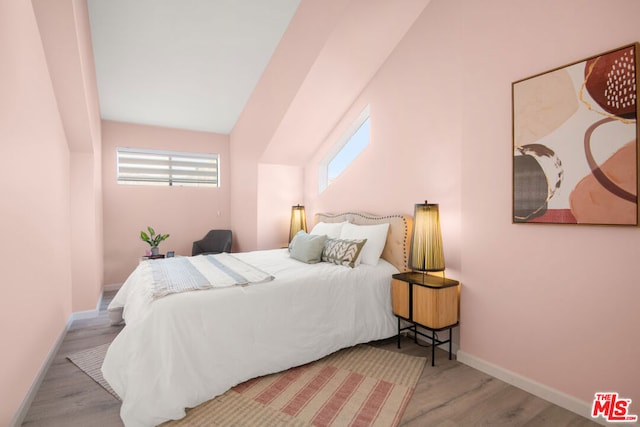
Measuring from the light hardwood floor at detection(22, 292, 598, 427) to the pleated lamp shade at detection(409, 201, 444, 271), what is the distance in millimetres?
782

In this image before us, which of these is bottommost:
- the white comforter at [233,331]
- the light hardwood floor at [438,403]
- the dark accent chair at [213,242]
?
the light hardwood floor at [438,403]

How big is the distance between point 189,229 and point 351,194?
3.08 metres

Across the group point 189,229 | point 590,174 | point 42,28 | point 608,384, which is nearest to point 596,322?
point 608,384

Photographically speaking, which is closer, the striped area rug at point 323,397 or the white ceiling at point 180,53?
the striped area rug at point 323,397

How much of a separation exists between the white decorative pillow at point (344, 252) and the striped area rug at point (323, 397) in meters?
0.84

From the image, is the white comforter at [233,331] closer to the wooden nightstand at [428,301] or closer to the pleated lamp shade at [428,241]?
the wooden nightstand at [428,301]

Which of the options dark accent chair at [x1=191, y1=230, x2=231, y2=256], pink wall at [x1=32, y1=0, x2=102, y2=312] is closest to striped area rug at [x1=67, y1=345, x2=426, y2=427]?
pink wall at [x1=32, y1=0, x2=102, y2=312]

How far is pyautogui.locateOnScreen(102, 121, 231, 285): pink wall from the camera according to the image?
4.93m

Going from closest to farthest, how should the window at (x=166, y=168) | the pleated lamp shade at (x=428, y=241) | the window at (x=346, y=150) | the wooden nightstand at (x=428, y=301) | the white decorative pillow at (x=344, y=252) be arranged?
the wooden nightstand at (x=428, y=301), the pleated lamp shade at (x=428, y=241), the white decorative pillow at (x=344, y=252), the window at (x=346, y=150), the window at (x=166, y=168)

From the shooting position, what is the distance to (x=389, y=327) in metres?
2.87

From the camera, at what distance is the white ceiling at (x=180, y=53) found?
118 inches

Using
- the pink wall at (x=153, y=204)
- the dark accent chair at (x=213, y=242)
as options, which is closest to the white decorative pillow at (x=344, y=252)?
the dark accent chair at (x=213, y=242)

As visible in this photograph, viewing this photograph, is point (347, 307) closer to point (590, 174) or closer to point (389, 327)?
point (389, 327)

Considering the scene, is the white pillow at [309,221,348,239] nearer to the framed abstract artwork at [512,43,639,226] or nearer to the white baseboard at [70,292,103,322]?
the framed abstract artwork at [512,43,639,226]
